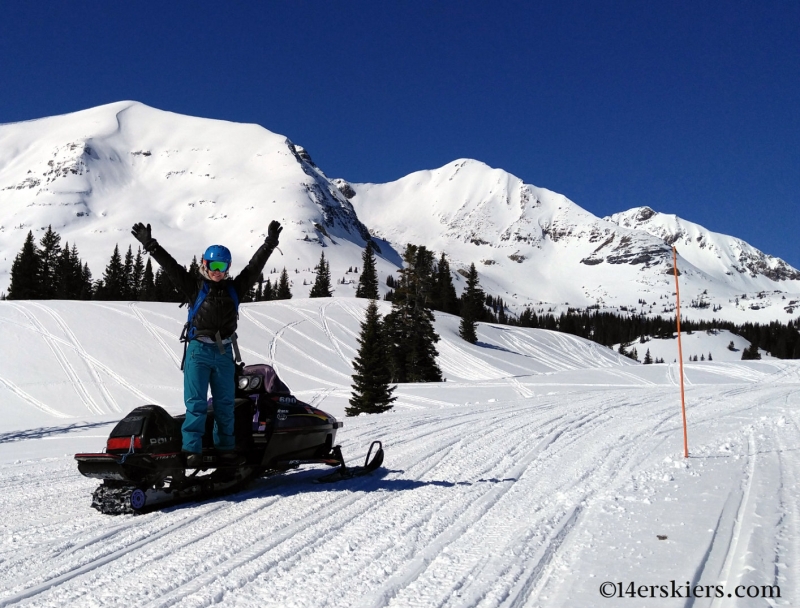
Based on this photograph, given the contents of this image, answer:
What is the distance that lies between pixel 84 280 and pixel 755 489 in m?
75.5

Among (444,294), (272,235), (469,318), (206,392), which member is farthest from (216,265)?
(444,294)

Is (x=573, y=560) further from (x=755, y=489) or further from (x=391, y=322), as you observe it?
(x=391, y=322)

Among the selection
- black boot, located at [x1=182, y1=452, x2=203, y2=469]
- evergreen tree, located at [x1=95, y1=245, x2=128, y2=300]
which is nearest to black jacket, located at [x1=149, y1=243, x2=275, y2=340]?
black boot, located at [x1=182, y1=452, x2=203, y2=469]

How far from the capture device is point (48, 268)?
6284 cm

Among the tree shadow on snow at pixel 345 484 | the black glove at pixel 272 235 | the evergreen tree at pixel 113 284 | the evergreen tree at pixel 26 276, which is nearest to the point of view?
the tree shadow on snow at pixel 345 484

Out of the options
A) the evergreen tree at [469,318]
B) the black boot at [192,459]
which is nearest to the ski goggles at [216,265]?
the black boot at [192,459]

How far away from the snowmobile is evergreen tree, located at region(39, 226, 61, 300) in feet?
215

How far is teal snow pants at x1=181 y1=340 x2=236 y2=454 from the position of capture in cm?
498

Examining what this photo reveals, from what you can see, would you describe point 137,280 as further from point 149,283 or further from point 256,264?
point 256,264

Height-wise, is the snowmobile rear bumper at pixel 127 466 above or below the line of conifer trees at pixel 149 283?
below

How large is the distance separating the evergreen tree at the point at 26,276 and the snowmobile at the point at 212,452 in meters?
64.7

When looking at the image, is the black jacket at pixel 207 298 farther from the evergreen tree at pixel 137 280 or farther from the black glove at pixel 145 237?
the evergreen tree at pixel 137 280

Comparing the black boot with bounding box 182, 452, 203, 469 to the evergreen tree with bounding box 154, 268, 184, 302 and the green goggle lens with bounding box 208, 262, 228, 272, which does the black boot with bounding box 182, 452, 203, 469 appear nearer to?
the green goggle lens with bounding box 208, 262, 228, 272

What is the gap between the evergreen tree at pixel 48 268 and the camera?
202ft
